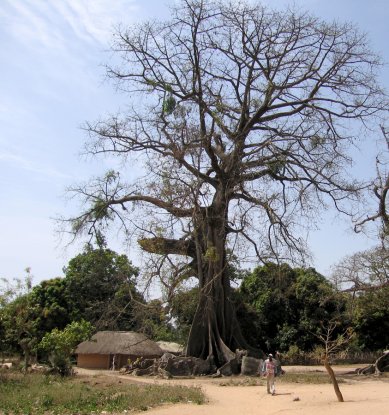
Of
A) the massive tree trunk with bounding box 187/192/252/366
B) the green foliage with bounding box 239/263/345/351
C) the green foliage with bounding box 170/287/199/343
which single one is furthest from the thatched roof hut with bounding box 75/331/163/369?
the massive tree trunk with bounding box 187/192/252/366

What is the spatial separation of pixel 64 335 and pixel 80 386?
4622 mm

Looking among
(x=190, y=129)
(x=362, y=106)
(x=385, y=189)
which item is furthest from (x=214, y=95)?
(x=385, y=189)

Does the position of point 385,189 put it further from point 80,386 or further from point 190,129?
point 80,386

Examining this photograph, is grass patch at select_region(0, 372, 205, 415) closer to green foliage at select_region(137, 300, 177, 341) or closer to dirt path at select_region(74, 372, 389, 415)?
dirt path at select_region(74, 372, 389, 415)

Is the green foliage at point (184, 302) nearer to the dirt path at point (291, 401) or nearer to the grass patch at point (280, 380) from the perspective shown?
the grass patch at point (280, 380)

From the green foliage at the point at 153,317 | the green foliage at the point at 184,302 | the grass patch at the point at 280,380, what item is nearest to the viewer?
the grass patch at the point at 280,380

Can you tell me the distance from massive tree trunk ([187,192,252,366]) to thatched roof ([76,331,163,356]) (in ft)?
28.6

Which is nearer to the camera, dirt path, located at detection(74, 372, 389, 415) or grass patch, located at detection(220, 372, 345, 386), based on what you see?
dirt path, located at detection(74, 372, 389, 415)

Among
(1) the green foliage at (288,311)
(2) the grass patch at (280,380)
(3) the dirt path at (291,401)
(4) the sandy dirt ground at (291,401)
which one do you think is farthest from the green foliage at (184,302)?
(1) the green foliage at (288,311)

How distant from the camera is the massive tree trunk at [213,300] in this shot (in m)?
21.6

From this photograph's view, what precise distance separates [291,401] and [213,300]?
382 inches

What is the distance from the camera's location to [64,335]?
19359 millimetres

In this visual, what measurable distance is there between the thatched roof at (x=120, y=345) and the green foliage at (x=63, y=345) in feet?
34.1

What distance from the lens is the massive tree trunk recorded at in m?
21.6
